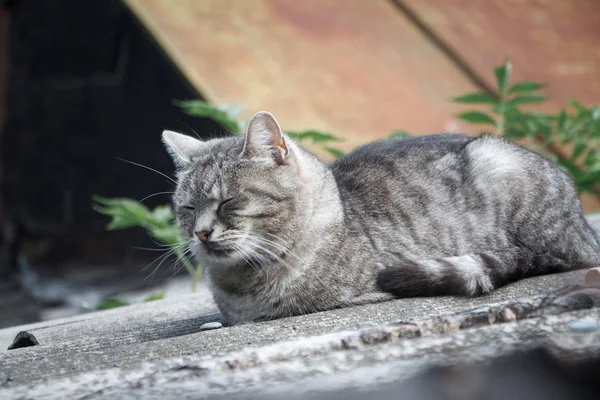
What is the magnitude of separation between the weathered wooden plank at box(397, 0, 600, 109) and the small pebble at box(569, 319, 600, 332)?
3.72 meters

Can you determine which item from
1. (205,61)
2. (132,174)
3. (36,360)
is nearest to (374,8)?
(205,61)

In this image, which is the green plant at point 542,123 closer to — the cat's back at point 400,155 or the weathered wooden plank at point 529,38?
the weathered wooden plank at point 529,38

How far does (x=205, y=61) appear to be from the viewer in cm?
488

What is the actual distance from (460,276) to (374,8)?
3006 mm

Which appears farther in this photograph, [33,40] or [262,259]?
[33,40]

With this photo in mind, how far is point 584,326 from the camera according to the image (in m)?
1.71

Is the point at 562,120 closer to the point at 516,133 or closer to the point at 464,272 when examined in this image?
the point at 516,133

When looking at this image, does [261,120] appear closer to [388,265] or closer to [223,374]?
[388,265]

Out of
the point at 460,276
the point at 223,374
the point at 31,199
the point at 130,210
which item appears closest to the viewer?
the point at 223,374

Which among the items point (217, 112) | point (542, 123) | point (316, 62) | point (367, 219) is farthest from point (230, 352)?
point (316, 62)

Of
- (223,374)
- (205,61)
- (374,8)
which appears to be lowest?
(223,374)

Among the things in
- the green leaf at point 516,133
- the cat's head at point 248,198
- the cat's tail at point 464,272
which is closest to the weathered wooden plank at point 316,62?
the green leaf at point 516,133

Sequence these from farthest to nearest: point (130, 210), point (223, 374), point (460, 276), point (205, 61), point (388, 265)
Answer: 1. point (205, 61)
2. point (130, 210)
3. point (388, 265)
4. point (460, 276)
5. point (223, 374)

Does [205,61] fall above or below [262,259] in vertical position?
above
